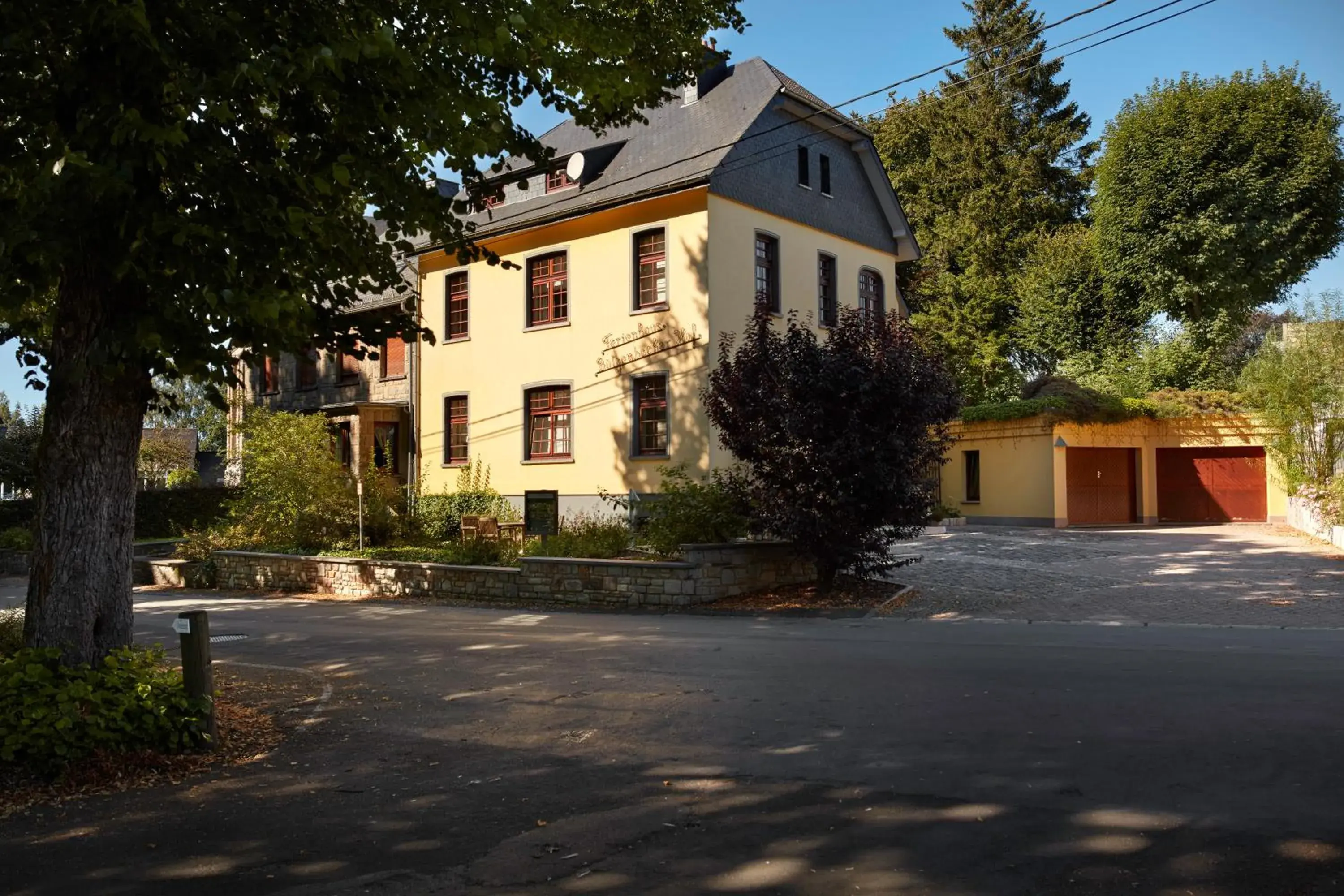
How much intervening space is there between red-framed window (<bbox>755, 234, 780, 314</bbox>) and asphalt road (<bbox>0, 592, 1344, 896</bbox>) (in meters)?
15.7

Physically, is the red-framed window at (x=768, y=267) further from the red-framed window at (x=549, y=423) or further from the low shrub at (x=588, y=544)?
the low shrub at (x=588, y=544)

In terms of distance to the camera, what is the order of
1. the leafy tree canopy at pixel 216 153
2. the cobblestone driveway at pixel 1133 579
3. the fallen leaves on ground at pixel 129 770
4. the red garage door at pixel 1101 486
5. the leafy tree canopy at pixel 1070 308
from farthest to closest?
the leafy tree canopy at pixel 1070 308, the red garage door at pixel 1101 486, the cobblestone driveway at pixel 1133 579, the leafy tree canopy at pixel 216 153, the fallen leaves on ground at pixel 129 770

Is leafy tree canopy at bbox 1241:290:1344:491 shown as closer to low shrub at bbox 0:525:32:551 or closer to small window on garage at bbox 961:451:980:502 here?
small window on garage at bbox 961:451:980:502

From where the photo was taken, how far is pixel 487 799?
227 inches

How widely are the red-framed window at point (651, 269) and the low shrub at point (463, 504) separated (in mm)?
6376

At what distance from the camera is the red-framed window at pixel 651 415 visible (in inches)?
953

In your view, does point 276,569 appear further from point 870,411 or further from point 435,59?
point 435,59

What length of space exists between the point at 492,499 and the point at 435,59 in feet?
64.0

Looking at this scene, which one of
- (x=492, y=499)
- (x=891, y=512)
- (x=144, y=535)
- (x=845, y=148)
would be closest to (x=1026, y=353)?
(x=845, y=148)

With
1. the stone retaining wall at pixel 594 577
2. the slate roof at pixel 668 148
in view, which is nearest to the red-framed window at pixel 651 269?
the slate roof at pixel 668 148

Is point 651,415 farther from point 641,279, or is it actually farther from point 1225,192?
point 1225,192

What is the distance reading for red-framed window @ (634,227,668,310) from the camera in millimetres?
24141

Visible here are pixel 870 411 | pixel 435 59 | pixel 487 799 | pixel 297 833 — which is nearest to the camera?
pixel 297 833

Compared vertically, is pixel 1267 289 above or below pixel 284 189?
above
